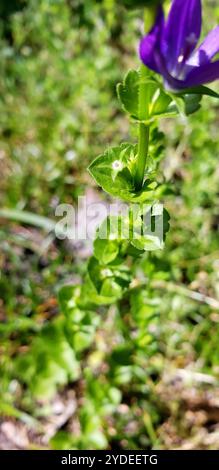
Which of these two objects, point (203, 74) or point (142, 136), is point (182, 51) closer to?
point (203, 74)

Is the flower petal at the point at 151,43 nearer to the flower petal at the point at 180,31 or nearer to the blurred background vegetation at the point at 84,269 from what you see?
the flower petal at the point at 180,31

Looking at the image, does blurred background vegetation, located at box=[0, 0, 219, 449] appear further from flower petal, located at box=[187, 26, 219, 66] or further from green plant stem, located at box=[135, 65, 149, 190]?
flower petal, located at box=[187, 26, 219, 66]

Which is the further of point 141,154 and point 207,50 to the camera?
point 141,154

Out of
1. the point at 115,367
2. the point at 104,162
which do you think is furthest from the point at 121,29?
the point at 104,162

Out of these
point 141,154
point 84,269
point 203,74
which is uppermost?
point 203,74

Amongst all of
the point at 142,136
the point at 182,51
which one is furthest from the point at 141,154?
the point at 182,51

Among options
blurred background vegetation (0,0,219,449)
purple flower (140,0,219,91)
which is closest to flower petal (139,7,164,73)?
purple flower (140,0,219,91)
